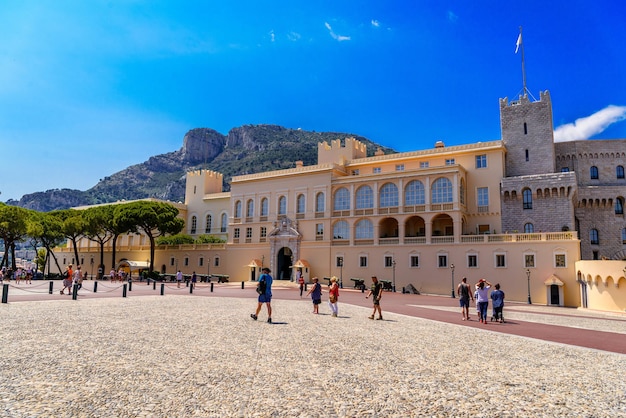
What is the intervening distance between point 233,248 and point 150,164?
128 meters

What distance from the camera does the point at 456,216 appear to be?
42469 millimetres

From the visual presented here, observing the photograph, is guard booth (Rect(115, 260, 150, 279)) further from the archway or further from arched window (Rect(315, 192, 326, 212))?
arched window (Rect(315, 192, 326, 212))

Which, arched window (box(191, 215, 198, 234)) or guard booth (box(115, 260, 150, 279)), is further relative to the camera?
arched window (box(191, 215, 198, 234))

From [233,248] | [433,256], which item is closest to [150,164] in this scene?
[233,248]

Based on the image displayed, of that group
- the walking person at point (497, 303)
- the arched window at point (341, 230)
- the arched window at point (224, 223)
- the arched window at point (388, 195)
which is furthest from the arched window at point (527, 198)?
the arched window at point (224, 223)

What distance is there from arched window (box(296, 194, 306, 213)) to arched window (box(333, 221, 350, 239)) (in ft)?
16.4

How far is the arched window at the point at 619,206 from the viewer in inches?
1794

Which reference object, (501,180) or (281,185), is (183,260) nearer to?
(281,185)

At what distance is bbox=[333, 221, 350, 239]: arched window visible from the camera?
49250mm

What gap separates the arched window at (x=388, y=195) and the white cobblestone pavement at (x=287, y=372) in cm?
3227

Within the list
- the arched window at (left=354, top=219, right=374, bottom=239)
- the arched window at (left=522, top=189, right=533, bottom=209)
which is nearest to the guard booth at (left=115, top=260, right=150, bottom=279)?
the arched window at (left=354, top=219, right=374, bottom=239)

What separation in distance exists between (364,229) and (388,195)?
4443 millimetres

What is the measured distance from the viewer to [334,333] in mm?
14156

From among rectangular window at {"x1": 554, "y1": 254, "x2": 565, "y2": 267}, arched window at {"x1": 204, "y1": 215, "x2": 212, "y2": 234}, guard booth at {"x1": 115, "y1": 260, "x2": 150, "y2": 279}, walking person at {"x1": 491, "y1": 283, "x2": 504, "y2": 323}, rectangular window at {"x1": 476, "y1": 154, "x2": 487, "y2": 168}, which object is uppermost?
rectangular window at {"x1": 476, "y1": 154, "x2": 487, "y2": 168}
